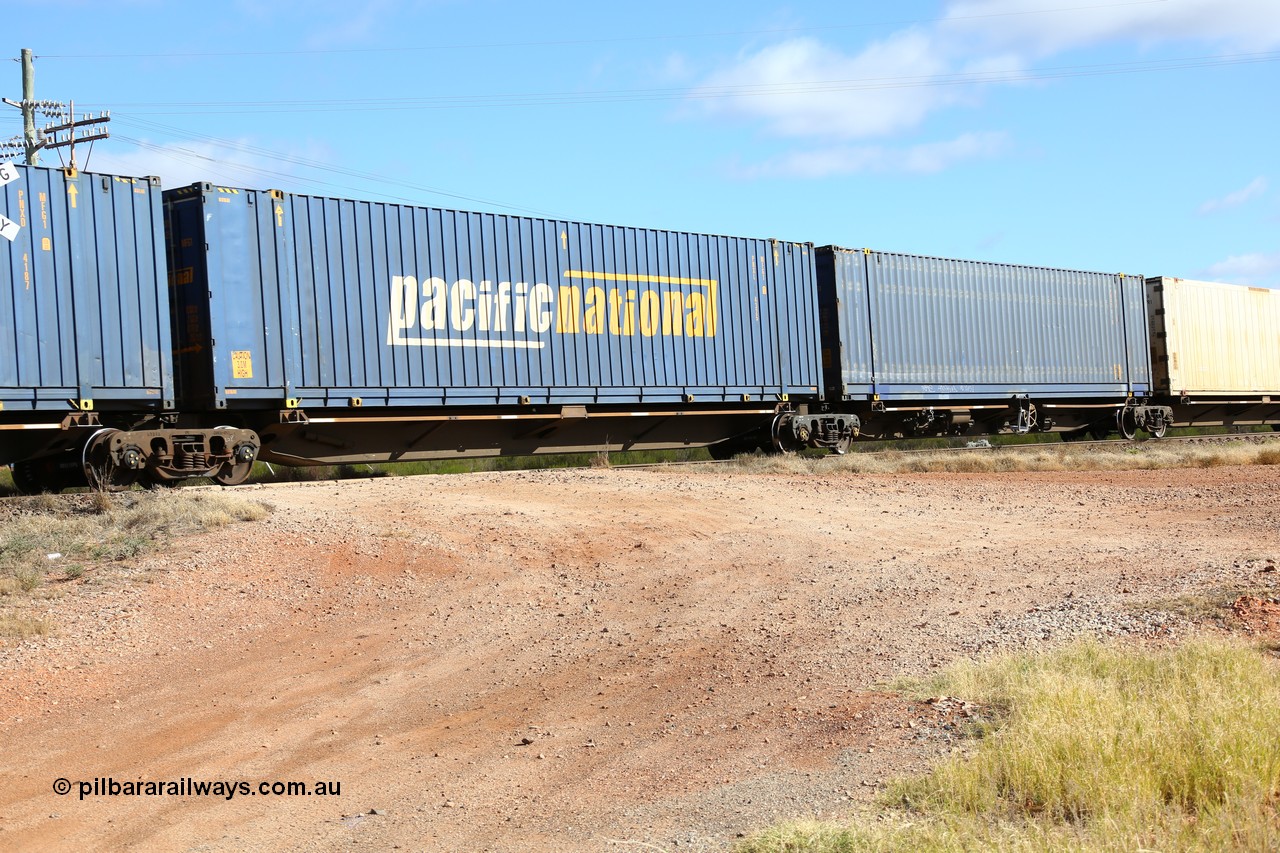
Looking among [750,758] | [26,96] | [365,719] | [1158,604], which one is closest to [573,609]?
[365,719]

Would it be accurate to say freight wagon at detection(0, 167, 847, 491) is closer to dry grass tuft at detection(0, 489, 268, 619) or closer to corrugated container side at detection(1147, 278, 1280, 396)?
dry grass tuft at detection(0, 489, 268, 619)

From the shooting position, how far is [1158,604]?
724cm

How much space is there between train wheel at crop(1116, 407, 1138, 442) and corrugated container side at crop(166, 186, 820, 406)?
11.0 m

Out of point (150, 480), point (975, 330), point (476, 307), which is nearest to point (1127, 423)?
point (975, 330)

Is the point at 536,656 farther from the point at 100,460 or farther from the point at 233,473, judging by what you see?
the point at 233,473

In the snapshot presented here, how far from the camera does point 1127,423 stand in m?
28.0

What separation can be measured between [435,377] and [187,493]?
4611 mm

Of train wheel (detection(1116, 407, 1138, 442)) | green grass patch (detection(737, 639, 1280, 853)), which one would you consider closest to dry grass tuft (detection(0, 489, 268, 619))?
green grass patch (detection(737, 639, 1280, 853))

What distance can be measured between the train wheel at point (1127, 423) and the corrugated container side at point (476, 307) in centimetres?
1102

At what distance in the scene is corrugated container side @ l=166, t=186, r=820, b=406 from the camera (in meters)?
14.5

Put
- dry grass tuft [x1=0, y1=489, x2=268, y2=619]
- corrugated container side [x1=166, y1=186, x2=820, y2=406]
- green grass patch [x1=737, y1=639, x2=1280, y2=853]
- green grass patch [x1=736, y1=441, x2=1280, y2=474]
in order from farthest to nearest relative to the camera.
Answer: green grass patch [x1=736, y1=441, x2=1280, y2=474] → corrugated container side [x1=166, y1=186, x2=820, y2=406] → dry grass tuft [x1=0, y1=489, x2=268, y2=619] → green grass patch [x1=737, y1=639, x2=1280, y2=853]

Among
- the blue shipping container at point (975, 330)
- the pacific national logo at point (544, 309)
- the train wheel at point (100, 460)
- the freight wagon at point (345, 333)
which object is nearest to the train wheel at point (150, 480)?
the freight wagon at point (345, 333)

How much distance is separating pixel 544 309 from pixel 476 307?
3.95 ft

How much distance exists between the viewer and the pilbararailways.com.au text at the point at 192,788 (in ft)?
18.1
